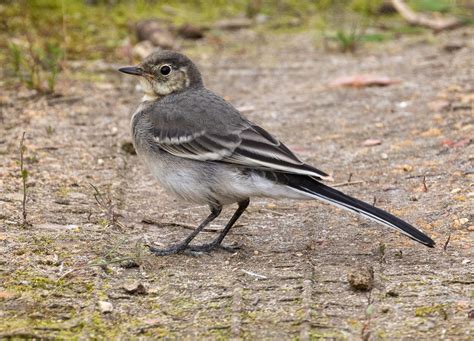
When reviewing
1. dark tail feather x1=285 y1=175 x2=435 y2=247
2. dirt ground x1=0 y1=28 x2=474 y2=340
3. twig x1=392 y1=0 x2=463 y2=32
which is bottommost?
dirt ground x1=0 y1=28 x2=474 y2=340

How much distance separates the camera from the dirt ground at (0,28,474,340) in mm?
4609

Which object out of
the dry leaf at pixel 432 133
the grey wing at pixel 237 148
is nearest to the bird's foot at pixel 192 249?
the grey wing at pixel 237 148

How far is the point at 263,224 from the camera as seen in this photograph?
253 inches

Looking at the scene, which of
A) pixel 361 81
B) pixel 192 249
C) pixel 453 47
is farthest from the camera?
pixel 453 47

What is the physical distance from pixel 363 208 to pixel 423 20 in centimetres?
729

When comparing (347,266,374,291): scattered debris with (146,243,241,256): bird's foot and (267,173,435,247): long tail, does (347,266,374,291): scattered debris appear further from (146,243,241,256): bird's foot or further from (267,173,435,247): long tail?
(146,243,241,256): bird's foot

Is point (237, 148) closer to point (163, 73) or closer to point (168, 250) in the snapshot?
point (168, 250)

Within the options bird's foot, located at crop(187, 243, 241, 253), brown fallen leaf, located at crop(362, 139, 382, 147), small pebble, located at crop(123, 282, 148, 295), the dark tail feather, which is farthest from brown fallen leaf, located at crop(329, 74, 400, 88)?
small pebble, located at crop(123, 282, 148, 295)

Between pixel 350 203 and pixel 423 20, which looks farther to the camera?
pixel 423 20

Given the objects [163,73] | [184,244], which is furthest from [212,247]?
[163,73]

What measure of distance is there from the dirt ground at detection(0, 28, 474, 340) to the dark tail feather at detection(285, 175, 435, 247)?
22 centimetres

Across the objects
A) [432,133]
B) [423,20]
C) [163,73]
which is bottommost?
[432,133]

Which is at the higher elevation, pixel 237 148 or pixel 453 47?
pixel 237 148

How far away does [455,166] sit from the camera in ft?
23.0
